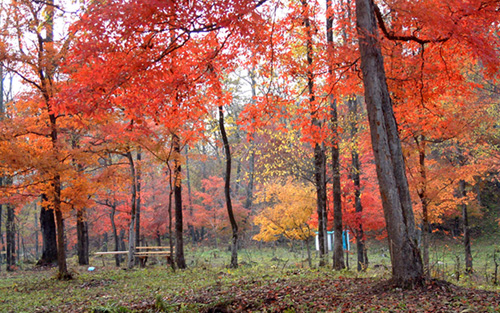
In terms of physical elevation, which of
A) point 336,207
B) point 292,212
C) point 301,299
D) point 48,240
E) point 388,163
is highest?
point 388,163

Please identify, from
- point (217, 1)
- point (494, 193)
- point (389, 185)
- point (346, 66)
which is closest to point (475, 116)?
point (346, 66)

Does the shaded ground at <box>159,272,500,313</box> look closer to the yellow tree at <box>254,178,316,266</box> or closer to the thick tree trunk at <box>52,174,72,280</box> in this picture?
the thick tree trunk at <box>52,174,72,280</box>

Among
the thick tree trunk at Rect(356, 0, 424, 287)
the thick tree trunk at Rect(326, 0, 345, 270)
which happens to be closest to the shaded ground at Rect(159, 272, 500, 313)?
the thick tree trunk at Rect(356, 0, 424, 287)

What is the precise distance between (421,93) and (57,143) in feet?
30.3

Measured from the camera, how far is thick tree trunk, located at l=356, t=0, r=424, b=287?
472 cm

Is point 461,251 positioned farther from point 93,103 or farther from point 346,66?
point 93,103

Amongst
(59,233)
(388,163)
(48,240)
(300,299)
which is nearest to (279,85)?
(388,163)

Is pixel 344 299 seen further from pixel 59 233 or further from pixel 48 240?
pixel 48 240

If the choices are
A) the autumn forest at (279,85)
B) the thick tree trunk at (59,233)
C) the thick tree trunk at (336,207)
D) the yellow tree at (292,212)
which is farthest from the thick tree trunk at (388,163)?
the yellow tree at (292,212)

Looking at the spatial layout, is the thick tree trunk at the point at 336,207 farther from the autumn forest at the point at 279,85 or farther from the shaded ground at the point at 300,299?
the shaded ground at the point at 300,299

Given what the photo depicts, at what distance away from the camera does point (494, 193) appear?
29.0 m

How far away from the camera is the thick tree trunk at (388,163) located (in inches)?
186

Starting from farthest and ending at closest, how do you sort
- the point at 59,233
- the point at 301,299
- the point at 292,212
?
the point at 292,212 < the point at 59,233 < the point at 301,299

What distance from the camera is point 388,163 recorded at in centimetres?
490
